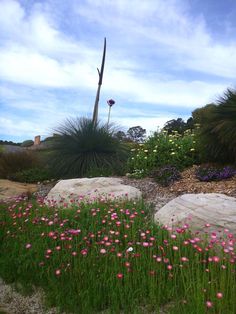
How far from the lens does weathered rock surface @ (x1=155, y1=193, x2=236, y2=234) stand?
4457 mm

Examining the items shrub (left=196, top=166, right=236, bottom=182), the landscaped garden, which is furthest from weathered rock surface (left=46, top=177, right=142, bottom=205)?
shrub (left=196, top=166, right=236, bottom=182)

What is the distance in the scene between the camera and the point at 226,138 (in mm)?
8820

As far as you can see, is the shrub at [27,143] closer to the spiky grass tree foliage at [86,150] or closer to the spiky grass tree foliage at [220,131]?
the spiky grass tree foliage at [86,150]

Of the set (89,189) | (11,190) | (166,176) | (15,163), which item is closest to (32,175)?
(15,163)

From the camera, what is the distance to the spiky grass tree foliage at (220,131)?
886 centimetres

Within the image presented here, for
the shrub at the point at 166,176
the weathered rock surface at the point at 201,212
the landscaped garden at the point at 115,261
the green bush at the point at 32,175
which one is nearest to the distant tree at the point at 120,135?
the green bush at the point at 32,175

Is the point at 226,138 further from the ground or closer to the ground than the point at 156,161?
further from the ground

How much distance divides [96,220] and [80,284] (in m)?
1.42

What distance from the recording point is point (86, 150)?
416 inches

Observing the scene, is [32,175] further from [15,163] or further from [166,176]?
[166,176]

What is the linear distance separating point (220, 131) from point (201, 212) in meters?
4.75

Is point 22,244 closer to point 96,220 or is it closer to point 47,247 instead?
point 47,247

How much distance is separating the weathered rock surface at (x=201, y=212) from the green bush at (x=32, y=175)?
20.3 feet

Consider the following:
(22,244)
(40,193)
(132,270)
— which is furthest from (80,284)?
(40,193)
